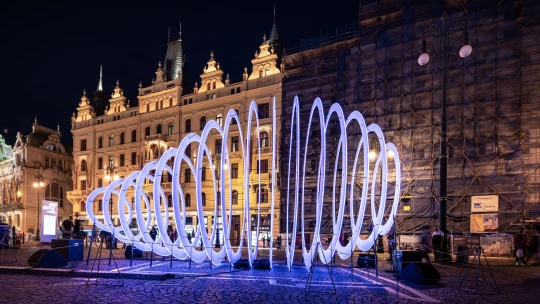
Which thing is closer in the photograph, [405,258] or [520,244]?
[405,258]

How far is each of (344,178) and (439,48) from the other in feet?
70.6

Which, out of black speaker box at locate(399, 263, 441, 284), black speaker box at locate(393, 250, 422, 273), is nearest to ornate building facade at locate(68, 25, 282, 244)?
black speaker box at locate(393, 250, 422, 273)

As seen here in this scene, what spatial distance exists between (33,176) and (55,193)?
4.41m

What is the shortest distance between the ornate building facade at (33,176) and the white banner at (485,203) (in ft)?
192

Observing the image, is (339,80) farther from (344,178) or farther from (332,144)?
(344,178)

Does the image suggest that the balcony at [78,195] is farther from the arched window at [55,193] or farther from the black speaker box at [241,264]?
the black speaker box at [241,264]

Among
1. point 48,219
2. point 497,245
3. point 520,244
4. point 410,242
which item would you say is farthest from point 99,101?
point 520,244

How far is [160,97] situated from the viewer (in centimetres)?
5491

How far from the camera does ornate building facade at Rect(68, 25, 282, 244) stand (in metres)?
45.9

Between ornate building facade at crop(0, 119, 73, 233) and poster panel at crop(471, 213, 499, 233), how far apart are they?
58.5m

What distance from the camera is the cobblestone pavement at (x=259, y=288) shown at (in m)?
11.1

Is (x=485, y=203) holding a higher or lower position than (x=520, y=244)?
higher

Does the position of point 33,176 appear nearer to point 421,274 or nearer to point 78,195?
point 78,195

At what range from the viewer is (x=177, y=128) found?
52.3m
